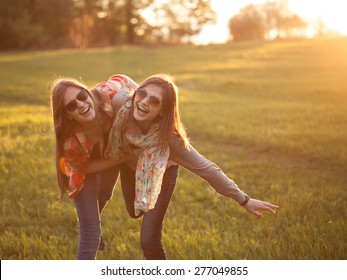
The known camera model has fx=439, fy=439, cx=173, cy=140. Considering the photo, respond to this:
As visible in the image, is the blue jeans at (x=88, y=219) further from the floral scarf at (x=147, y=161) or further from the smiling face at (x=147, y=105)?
the smiling face at (x=147, y=105)

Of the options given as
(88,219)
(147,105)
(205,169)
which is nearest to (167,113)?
(147,105)

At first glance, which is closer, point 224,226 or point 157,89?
point 157,89

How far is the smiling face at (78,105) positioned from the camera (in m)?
3.00

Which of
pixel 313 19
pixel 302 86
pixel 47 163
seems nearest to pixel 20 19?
pixel 302 86

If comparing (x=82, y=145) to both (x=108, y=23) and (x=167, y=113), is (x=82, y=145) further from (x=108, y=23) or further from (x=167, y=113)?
(x=108, y=23)

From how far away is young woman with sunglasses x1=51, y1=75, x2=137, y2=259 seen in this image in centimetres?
303

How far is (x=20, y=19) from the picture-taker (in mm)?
28672

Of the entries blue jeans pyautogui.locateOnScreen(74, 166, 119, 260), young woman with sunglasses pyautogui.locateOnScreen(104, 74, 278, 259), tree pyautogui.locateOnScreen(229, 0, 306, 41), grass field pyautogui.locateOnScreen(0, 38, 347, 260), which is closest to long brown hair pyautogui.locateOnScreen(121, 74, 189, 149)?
young woman with sunglasses pyautogui.locateOnScreen(104, 74, 278, 259)

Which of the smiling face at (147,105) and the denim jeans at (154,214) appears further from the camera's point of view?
the denim jeans at (154,214)

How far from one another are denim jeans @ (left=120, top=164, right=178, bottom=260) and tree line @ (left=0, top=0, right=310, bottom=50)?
21.9 m

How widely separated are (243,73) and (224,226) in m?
17.8

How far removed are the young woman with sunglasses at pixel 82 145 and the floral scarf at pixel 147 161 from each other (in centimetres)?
17

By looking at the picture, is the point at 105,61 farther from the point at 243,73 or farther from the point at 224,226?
the point at 224,226

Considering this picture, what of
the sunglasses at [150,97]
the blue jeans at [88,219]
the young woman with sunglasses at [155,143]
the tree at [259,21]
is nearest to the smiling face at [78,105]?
the young woman with sunglasses at [155,143]
